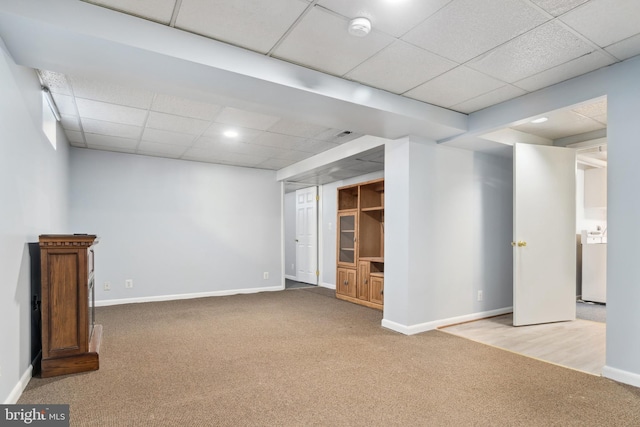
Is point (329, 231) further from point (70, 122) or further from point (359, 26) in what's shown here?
point (359, 26)

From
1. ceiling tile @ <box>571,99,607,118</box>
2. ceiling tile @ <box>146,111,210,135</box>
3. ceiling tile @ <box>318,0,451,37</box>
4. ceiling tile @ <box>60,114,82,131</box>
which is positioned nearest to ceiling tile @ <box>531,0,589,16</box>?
ceiling tile @ <box>318,0,451,37</box>

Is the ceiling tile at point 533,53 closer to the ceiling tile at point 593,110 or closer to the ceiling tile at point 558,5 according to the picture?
the ceiling tile at point 558,5

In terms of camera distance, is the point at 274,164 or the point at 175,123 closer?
the point at 175,123

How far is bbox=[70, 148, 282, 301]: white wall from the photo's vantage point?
5203 mm

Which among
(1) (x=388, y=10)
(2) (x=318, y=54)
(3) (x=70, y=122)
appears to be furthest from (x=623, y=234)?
(3) (x=70, y=122)

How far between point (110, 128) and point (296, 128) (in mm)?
2177

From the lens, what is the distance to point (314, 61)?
2564mm

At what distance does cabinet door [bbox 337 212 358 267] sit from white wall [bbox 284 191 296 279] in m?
2.40

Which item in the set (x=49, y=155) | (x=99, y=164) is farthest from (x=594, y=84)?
(x=99, y=164)

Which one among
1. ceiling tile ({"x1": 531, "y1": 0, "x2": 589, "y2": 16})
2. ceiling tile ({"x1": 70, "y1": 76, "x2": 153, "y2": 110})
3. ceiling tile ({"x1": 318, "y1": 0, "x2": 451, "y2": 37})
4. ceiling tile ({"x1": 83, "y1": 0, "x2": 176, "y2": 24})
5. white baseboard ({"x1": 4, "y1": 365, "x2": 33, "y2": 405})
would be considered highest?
ceiling tile ({"x1": 531, "y1": 0, "x2": 589, "y2": 16})

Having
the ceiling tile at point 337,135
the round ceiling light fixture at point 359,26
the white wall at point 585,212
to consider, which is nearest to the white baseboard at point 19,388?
the round ceiling light fixture at point 359,26

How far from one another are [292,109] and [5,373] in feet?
8.51

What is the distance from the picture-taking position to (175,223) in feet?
18.8

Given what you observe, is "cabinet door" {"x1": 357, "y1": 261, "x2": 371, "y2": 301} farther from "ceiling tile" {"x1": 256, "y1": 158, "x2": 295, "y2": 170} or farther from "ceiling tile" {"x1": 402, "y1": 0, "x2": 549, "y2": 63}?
"ceiling tile" {"x1": 402, "y1": 0, "x2": 549, "y2": 63}
